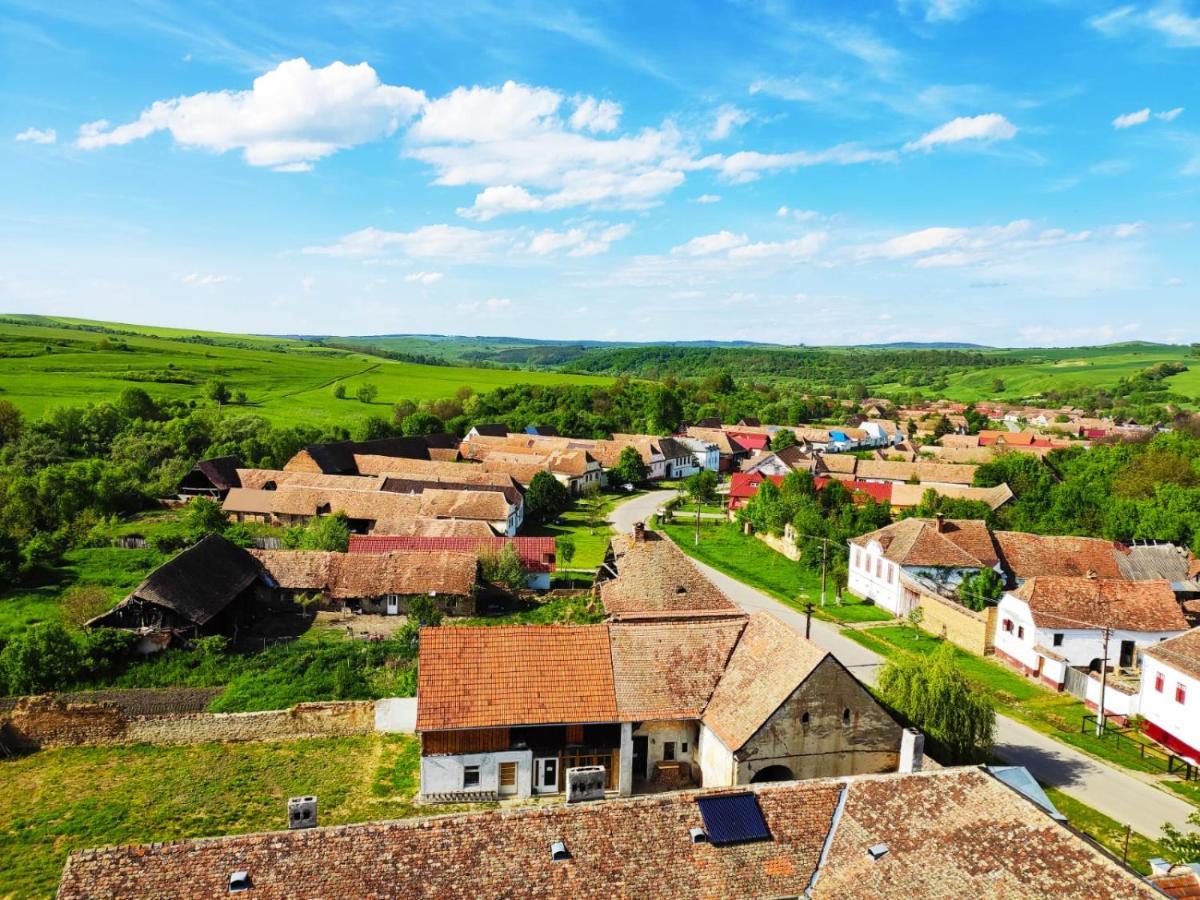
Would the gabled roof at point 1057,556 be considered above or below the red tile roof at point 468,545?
above

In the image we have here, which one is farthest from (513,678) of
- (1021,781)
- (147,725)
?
(1021,781)

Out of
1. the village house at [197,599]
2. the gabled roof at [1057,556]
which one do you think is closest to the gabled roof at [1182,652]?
the gabled roof at [1057,556]

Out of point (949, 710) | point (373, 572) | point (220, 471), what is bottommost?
point (373, 572)

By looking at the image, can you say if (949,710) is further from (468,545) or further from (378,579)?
(468,545)

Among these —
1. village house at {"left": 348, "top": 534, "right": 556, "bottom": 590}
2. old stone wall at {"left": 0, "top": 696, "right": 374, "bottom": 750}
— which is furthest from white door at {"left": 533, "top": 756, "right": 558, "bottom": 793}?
village house at {"left": 348, "top": 534, "right": 556, "bottom": 590}

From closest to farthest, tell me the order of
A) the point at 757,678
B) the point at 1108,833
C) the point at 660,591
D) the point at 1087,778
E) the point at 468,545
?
the point at 1108,833, the point at 757,678, the point at 1087,778, the point at 660,591, the point at 468,545

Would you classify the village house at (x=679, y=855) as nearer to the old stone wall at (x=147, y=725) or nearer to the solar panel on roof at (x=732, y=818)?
the solar panel on roof at (x=732, y=818)

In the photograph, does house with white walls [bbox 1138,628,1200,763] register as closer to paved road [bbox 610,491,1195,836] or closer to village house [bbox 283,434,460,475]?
paved road [bbox 610,491,1195,836]
